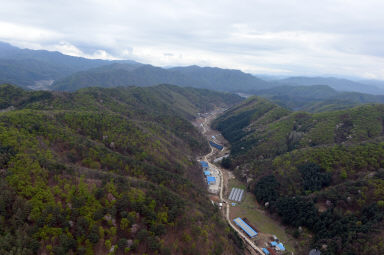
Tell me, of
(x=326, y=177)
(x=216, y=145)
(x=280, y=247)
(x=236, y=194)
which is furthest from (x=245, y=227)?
(x=216, y=145)

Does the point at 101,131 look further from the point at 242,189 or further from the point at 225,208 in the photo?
the point at 242,189

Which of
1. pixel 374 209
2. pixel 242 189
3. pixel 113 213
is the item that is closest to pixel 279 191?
pixel 242 189

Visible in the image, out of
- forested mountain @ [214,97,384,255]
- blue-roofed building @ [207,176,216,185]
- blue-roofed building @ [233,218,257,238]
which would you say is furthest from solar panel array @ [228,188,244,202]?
blue-roofed building @ [233,218,257,238]

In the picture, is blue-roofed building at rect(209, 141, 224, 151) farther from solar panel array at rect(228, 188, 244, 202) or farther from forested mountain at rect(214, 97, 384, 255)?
solar panel array at rect(228, 188, 244, 202)

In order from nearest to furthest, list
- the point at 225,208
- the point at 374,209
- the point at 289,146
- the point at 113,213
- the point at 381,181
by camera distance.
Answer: the point at 113,213, the point at 374,209, the point at 381,181, the point at 225,208, the point at 289,146

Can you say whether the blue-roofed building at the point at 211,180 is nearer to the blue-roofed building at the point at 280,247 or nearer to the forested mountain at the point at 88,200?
the forested mountain at the point at 88,200

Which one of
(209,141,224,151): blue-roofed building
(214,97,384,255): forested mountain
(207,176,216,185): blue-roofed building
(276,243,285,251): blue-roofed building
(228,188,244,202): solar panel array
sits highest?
(214,97,384,255): forested mountain
